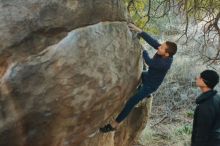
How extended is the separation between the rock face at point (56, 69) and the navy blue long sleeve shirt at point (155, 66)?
690mm

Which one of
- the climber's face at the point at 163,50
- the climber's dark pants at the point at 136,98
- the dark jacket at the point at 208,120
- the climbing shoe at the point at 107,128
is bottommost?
the climbing shoe at the point at 107,128

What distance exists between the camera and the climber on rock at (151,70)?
596 cm

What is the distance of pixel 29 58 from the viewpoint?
4723mm

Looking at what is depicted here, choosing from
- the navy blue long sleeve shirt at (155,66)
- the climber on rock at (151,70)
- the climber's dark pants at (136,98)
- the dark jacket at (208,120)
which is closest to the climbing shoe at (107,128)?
the climber on rock at (151,70)

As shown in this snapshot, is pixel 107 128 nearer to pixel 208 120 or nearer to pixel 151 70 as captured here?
pixel 151 70

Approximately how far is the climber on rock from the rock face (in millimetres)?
664

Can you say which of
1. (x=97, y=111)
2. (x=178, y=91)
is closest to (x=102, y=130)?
(x=97, y=111)

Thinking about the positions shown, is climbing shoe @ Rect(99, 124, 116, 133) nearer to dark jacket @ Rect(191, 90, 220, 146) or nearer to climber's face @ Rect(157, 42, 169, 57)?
climber's face @ Rect(157, 42, 169, 57)

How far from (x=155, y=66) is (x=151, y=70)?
112 millimetres

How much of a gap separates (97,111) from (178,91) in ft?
26.9

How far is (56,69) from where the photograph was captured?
15.7ft

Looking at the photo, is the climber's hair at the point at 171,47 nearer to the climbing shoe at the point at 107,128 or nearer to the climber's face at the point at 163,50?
the climber's face at the point at 163,50

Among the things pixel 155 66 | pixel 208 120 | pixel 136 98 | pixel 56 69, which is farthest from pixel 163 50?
pixel 56 69

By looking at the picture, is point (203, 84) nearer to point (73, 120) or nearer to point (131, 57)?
point (131, 57)
